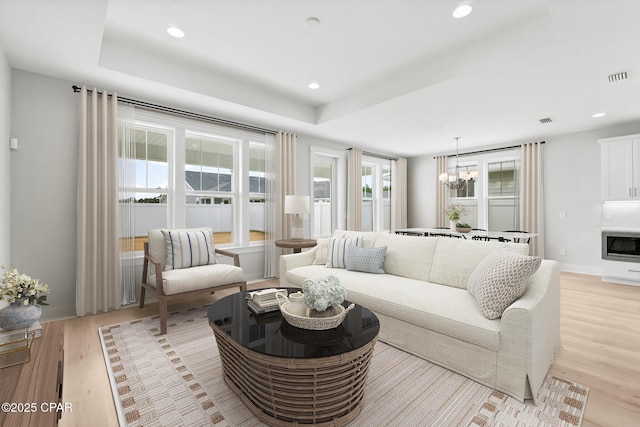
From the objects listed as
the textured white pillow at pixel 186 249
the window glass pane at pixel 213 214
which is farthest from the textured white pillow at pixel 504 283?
the window glass pane at pixel 213 214

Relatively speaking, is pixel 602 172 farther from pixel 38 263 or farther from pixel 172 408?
pixel 38 263

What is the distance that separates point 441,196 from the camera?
7.09 metres

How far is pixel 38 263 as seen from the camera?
3072 millimetres

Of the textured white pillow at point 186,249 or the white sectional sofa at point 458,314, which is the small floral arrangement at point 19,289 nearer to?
the textured white pillow at point 186,249

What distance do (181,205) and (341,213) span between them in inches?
123

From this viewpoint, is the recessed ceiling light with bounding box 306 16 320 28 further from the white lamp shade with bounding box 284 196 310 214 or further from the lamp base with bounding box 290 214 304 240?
the lamp base with bounding box 290 214 304 240

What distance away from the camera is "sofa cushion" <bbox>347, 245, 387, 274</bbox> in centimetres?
318

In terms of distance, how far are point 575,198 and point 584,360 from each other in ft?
13.8

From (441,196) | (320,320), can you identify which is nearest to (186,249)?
(320,320)

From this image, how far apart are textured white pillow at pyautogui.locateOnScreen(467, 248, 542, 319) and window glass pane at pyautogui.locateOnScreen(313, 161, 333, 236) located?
13.3 feet

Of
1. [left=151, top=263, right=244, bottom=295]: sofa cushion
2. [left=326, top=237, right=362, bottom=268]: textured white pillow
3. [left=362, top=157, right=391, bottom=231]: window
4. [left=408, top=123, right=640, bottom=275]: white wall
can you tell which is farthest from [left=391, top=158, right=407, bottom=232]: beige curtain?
[left=151, top=263, right=244, bottom=295]: sofa cushion

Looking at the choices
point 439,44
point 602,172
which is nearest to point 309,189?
point 439,44

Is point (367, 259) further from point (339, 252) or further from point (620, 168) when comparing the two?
point (620, 168)

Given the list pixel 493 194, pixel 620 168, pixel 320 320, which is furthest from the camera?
pixel 493 194
